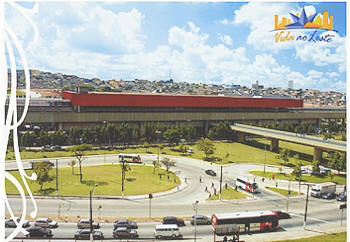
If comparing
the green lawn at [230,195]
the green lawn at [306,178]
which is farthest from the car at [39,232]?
the green lawn at [306,178]

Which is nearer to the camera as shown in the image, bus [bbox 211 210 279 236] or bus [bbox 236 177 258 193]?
bus [bbox 211 210 279 236]

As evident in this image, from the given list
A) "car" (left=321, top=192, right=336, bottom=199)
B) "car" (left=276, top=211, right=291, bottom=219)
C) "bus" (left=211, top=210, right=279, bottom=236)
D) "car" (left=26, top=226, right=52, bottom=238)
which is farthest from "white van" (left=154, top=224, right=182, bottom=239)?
"car" (left=321, top=192, right=336, bottom=199)

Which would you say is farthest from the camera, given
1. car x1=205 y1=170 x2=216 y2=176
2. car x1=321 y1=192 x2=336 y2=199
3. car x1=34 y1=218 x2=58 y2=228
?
car x1=205 y1=170 x2=216 y2=176

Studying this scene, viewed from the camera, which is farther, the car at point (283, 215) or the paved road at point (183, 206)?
the car at point (283, 215)

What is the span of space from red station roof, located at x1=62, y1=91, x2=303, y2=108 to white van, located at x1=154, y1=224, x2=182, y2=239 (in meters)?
53.2

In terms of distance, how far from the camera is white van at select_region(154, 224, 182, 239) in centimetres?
2871

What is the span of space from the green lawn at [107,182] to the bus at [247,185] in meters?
9.10

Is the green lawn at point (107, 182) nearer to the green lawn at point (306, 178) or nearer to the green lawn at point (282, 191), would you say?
the green lawn at point (282, 191)

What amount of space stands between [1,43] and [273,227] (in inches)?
1159

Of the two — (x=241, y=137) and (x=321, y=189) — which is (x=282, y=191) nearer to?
(x=321, y=189)

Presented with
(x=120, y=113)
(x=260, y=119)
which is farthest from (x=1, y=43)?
(x=260, y=119)

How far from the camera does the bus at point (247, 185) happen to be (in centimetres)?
4366

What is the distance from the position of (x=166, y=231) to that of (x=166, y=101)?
59030 mm

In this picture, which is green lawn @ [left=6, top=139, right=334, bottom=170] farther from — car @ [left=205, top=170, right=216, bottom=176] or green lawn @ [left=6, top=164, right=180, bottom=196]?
green lawn @ [left=6, top=164, right=180, bottom=196]
